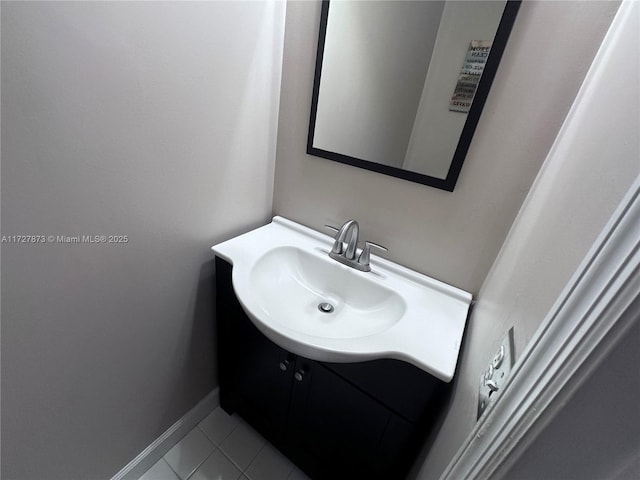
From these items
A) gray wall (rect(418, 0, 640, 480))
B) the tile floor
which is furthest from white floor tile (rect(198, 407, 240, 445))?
gray wall (rect(418, 0, 640, 480))

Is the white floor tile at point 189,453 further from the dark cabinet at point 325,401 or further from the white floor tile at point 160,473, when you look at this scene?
the dark cabinet at point 325,401

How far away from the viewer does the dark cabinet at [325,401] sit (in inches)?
29.4

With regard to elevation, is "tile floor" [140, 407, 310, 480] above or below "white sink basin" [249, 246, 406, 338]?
below

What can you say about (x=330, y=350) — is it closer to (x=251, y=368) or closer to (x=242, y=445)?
(x=251, y=368)

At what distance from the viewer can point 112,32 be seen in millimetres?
583

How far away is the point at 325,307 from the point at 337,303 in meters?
0.05

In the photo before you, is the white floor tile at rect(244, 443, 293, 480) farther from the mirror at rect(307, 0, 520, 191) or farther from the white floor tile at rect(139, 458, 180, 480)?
the mirror at rect(307, 0, 520, 191)

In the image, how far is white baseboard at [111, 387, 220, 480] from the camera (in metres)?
1.07

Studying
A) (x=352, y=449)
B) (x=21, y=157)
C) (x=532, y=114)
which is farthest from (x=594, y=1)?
(x=352, y=449)

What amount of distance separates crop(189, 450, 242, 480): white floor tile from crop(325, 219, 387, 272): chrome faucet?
966 millimetres

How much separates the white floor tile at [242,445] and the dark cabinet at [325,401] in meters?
0.09

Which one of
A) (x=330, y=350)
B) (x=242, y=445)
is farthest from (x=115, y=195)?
(x=242, y=445)

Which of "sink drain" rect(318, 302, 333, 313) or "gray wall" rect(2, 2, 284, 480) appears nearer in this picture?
"gray wall" rect(2, 2, 284, 480)

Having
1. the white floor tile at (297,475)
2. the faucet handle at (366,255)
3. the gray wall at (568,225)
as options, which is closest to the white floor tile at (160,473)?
the white floor tile at (297,475)
